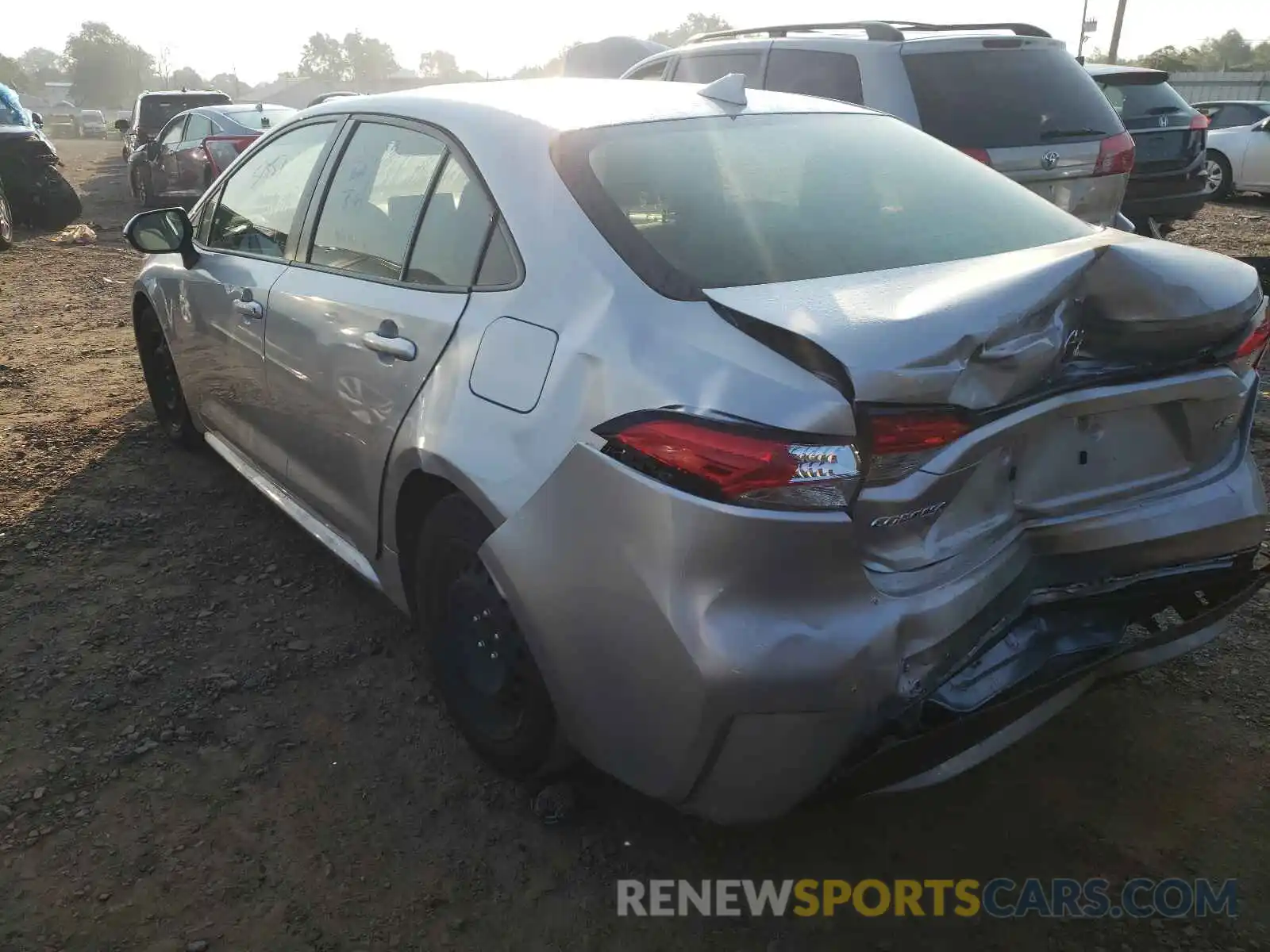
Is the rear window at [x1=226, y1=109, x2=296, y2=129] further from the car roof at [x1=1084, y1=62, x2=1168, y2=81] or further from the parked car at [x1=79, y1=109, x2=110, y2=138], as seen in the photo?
the parked car at [x1=79, y1=109, x2=110, y2=138]

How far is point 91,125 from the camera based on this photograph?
170ft

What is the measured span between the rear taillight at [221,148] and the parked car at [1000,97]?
7.64m

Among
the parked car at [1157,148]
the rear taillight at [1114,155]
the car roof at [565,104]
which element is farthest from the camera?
the parked car at [1157,148]

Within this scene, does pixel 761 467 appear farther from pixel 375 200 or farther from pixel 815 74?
pixel 815 74

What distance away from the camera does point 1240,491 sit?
7.57 feet

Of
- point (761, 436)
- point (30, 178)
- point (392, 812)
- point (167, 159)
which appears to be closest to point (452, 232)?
point (761, 436)

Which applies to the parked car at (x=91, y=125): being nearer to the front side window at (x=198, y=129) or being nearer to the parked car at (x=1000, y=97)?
the front side window at (x=198, y=129)

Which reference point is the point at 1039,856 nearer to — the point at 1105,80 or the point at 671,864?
the point at 671,864

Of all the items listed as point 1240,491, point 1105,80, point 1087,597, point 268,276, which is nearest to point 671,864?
point 1087,597

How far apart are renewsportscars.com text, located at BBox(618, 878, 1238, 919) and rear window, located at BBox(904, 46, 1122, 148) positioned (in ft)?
12.6

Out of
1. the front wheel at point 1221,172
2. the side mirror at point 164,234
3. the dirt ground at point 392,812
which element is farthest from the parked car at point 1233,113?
the side mirror at point 164,234

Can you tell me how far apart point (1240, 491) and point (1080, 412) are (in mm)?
575

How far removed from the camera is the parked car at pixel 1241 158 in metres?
13.8

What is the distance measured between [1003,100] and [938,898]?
4334 millimetres
